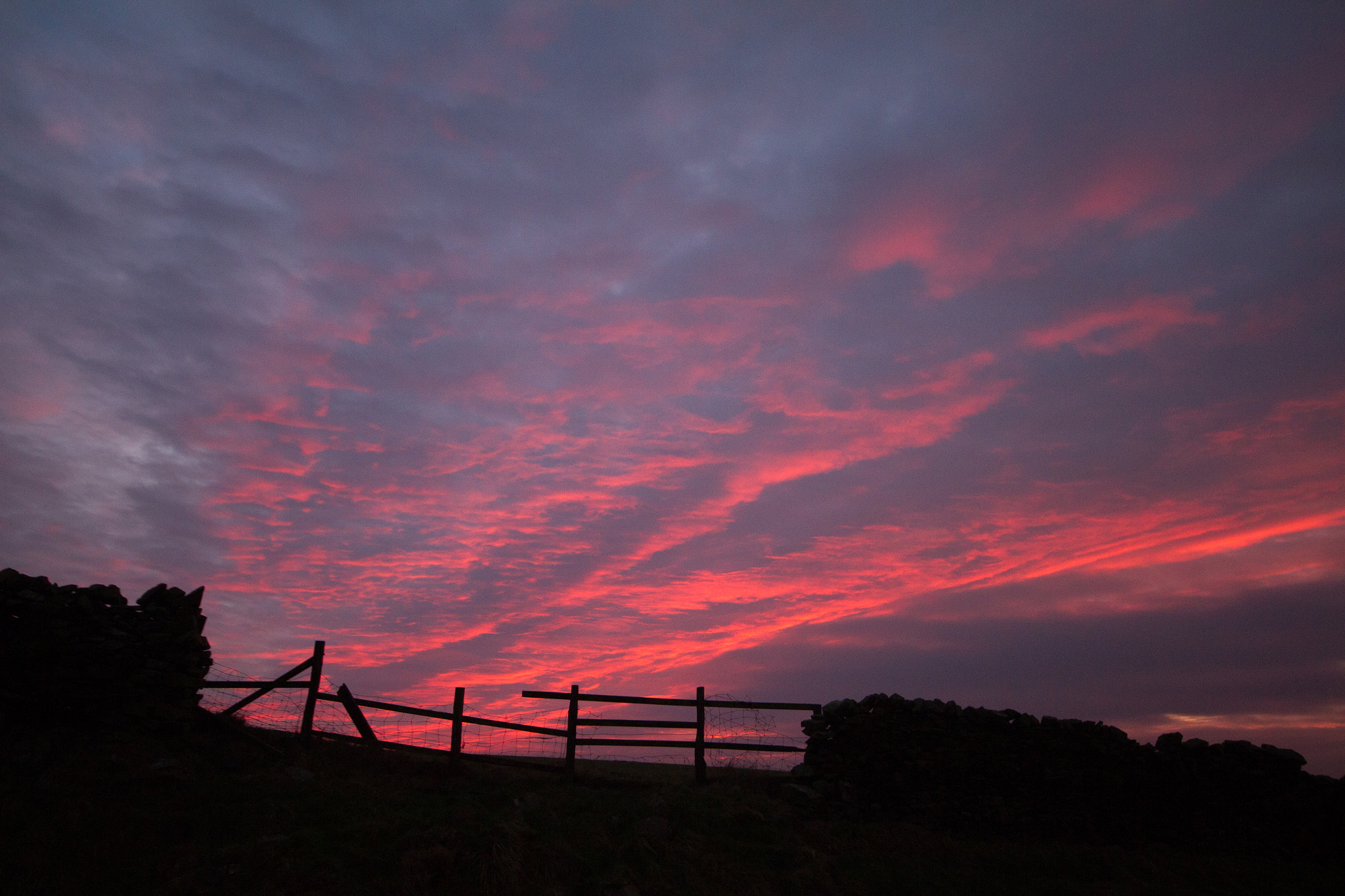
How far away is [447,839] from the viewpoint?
37.2 feet

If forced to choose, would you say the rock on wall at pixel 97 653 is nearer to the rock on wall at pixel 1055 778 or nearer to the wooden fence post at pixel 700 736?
the wooden fence post at pixel 700 736

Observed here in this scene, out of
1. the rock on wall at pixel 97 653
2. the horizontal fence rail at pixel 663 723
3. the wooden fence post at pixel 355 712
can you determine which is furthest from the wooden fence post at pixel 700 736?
the rock on wall at pixel 97 653

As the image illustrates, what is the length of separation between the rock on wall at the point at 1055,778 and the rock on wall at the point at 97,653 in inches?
499

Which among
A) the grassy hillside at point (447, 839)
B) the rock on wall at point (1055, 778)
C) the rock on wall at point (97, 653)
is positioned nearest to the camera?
the grassy hillside at point (447, 839)

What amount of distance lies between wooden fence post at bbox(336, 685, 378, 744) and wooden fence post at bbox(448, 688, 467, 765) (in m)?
1.76

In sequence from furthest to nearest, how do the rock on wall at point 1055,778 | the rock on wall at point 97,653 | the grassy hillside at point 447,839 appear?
the rock on wall at point 1055,778 < the rock on wall at point 97,653 < the grassy hillside at point 447,839

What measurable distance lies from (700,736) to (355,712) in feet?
25.1

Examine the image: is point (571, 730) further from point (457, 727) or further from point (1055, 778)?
point (1055, 778)

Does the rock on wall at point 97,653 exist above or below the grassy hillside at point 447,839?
above

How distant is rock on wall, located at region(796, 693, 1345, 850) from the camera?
49.5ft

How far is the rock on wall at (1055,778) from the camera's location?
1510cm

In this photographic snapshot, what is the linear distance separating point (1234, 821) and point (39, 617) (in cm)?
2348

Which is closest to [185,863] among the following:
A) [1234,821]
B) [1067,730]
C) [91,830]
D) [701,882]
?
[91,830]

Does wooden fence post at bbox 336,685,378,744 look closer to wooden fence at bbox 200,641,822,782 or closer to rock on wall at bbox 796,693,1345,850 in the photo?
wooden fence at bbox 200,641,822,782
